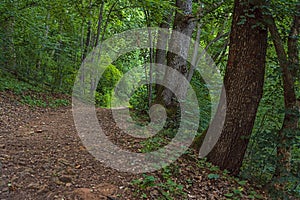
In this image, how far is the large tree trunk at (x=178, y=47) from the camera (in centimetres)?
658

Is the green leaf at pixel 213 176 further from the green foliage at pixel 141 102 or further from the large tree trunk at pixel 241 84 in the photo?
the green foliage at pixel 141 102

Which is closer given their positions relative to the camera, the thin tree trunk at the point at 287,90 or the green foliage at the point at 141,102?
the thin tree trunk at the point at 287,90

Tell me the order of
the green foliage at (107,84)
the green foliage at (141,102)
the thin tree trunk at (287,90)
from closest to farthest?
1. the thin tree trunk at (287,90)
2. the green foliage at (141,102)
3. the green foliage at (107,84)

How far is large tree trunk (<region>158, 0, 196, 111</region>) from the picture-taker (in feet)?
21.6

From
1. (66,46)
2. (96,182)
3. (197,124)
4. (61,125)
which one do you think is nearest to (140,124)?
(197,124)

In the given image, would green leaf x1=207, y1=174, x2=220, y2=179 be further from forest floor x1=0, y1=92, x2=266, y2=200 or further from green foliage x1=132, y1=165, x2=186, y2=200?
green foliage x1=132, y1=165, x2=186, y2=200

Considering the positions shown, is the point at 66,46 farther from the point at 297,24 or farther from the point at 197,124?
the point at 297,24

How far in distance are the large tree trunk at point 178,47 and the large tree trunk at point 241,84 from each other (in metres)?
2.47

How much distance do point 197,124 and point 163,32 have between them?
3885 mm

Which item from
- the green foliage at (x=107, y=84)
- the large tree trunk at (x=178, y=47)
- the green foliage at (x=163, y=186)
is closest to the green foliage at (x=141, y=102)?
the large tree trunk at (x=178, y=47)

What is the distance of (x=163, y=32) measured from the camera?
859cm

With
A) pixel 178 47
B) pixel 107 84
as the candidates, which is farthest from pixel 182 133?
pixel 107 84

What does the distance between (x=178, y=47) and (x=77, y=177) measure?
456cm

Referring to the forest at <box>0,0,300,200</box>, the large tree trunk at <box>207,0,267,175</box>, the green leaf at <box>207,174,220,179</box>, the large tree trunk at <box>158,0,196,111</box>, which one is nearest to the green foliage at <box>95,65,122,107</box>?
the forest at <box>0,0,300,200</box>
